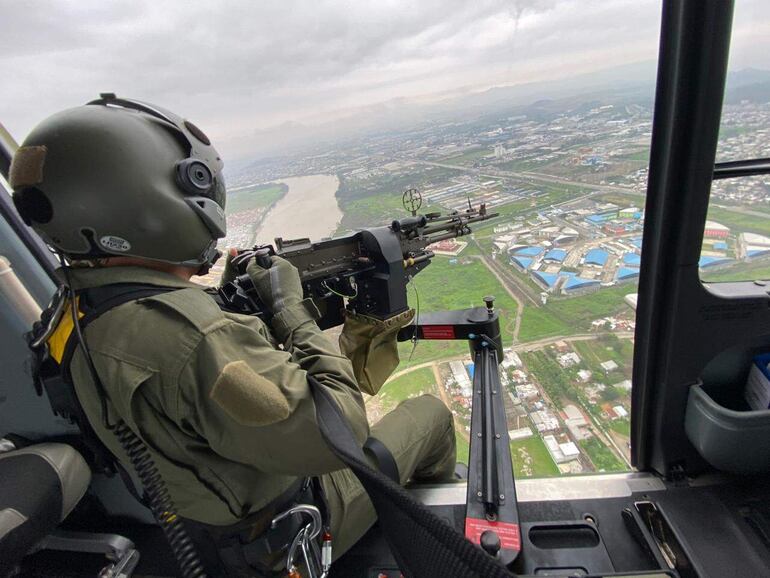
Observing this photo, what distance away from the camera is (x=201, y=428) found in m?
0.94

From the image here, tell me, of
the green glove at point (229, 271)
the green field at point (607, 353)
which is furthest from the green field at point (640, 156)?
the green glove at point (229, 271)

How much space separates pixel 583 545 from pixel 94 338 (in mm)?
1927

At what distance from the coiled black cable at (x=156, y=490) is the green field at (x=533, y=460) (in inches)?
65.0

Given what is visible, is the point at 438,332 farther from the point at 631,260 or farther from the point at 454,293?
the point at 631,260

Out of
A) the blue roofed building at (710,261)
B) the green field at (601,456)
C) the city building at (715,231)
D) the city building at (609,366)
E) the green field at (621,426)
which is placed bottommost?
the green field at (601,456)

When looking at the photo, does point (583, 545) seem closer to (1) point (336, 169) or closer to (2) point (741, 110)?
(2) point (741, 110)

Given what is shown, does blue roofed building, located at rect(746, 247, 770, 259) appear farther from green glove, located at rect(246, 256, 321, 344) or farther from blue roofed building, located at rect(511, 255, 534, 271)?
green glove, located at rect(246, 256, 321, 344)

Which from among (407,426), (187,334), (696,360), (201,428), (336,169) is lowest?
(407,426)

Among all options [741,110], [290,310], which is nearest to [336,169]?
[290,310]

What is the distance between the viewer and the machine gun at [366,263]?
1.85 metres

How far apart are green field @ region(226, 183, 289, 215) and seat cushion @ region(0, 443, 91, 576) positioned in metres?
1.65

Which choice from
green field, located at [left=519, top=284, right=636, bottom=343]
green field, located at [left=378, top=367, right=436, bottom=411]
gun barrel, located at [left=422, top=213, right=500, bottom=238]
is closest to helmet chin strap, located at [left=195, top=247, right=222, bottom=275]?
gun barrel, located at [left=422, top=213, right=500, bottom=238]

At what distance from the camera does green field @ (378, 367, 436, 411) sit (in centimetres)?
266

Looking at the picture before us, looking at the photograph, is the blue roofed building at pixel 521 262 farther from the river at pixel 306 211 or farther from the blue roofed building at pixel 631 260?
the river at pixel 306 211
